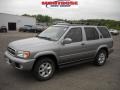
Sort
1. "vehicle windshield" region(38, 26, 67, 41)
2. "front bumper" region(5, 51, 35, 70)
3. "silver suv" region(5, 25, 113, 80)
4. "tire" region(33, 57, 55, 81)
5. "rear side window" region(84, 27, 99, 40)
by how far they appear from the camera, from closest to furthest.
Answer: "front bumper" region(5, 51, 35, 70)
"silver suv" region(5, 25, 113, 80)
"tire" region(33, 57, 55, 81)
"vehicle windshield" region(38, 26, 67, 41)
"rear side window" region(84, 27, 99, 40)

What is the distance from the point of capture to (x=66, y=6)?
108ft

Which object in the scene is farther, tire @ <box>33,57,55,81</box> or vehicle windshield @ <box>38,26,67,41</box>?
vehicle windshield @ <box>38,26,67,41</box>

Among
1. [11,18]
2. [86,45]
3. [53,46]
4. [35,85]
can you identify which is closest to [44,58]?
[53,46]

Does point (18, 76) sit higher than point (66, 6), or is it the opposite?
point (66, 6)

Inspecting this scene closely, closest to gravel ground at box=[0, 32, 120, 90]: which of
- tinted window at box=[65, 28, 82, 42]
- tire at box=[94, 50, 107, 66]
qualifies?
tire at box=[94, 50, 107, 66]

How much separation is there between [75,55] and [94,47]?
47.2 inches

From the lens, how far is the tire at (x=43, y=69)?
4.84 metres

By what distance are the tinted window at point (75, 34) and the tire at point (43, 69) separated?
118cm

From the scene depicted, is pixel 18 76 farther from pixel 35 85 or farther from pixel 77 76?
pixel 77 76

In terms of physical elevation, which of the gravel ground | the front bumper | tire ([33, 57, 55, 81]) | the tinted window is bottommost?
the gravel ground

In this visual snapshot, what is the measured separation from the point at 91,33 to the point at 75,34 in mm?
996

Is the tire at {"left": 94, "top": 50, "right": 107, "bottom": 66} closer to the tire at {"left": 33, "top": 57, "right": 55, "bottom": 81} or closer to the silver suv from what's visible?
the silver suv

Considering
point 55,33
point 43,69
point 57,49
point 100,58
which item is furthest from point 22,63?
point 100,58

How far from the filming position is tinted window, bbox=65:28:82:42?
5.69 meters
